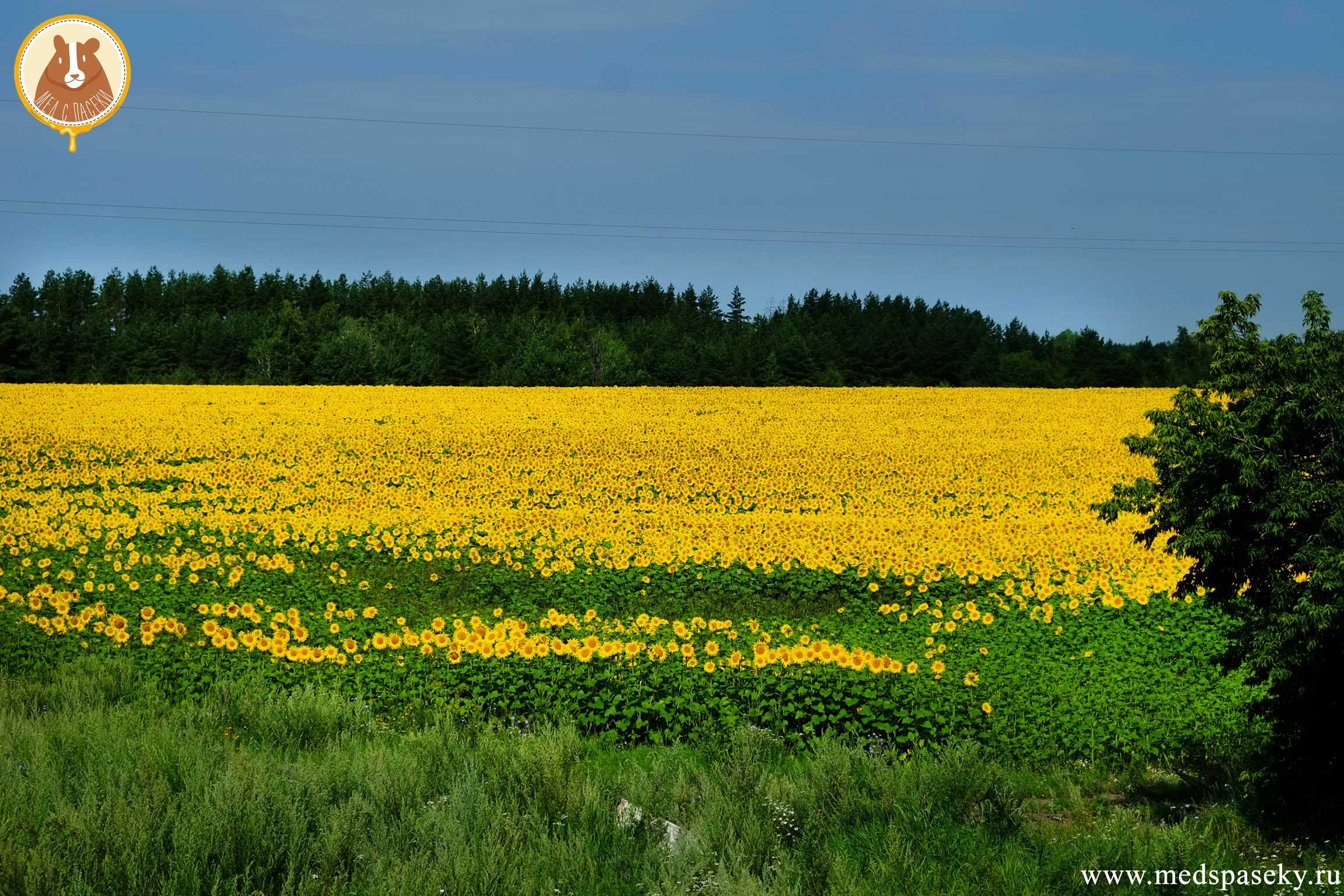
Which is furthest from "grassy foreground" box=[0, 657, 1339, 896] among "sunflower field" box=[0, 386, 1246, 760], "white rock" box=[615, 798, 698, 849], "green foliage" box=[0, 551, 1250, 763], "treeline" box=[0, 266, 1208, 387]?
"treeline" box=[0, 266, 1208, 387]

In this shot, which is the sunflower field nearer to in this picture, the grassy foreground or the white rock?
the grassy foreground

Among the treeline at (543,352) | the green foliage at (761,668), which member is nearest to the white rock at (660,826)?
the green foliage at (761,668)

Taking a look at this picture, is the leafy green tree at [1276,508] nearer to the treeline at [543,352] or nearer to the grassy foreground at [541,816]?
the grassy foreground at [541,816]

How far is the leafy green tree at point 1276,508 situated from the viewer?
5934 mm

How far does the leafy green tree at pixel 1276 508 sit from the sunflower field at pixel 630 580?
6.10 feet

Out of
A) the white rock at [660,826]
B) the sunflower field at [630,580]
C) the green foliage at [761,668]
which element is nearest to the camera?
the white rock at [660,826]

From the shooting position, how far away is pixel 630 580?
530 inches

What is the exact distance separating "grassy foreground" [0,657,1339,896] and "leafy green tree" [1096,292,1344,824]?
2.37 ft

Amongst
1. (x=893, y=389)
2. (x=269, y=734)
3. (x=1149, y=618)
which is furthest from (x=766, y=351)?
(x=269, y=734)

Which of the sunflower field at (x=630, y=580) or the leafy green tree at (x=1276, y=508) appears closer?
the leafy green tree at (x=1276, y=508)

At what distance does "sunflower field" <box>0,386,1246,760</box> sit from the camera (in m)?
8.88

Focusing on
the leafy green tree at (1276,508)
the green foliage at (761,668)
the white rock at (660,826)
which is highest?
the leafy green tree at (1276,508)

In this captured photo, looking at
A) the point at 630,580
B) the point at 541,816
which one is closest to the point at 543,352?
the point at 630,580

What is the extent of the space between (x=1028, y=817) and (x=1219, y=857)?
44.5 inches
